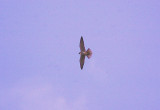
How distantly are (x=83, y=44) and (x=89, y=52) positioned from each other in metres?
1.14

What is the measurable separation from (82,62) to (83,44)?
244 cm

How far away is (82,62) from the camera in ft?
147

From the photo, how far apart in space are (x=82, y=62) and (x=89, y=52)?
2.17 m

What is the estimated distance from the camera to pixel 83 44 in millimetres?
43312

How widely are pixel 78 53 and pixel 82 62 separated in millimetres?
1364

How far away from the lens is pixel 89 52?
4300 centimetres

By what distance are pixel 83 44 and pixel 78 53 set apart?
1281mm
